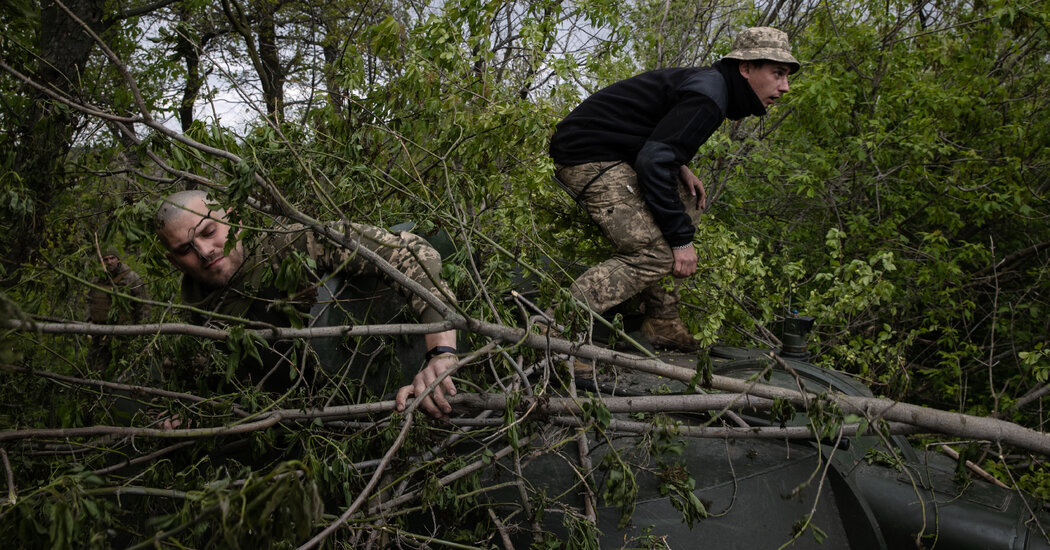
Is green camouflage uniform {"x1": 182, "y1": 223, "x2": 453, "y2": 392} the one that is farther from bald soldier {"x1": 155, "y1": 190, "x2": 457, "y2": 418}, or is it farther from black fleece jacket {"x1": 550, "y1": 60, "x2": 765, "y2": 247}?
black fleece jacket {"x1": 550, "y1": 60, "x2": 765, "y2": 247}

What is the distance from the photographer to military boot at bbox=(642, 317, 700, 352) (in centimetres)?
396

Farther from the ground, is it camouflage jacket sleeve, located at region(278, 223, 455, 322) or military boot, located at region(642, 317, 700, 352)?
camouflage jacket sleeve, located at region(278, 223, 455, 322)

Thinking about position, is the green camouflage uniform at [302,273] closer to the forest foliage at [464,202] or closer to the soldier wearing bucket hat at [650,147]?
the forest foliage at [464,202]

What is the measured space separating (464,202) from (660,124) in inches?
40.3

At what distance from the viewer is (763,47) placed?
3.40m

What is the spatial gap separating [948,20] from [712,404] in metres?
6.35

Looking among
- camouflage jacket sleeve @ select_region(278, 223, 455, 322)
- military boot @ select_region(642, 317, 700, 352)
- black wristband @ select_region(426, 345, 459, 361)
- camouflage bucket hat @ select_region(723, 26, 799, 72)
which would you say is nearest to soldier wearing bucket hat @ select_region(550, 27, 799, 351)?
camouflage bucket hat @ select_region(723, 26, 799, 72)

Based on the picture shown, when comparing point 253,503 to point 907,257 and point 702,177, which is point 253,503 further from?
point 907,257

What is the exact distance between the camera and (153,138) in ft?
7.96

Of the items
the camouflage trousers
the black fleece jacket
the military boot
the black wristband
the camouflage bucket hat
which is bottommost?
the military boot

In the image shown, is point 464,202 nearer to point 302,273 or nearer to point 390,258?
point 390,258

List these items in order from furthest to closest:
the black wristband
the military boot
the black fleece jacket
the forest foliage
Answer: the military boot < the black fleece jacket < the black wristband < the forest foliage

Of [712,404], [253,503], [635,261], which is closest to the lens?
[253,503]

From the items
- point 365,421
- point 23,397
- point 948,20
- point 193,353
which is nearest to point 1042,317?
point 948,20
